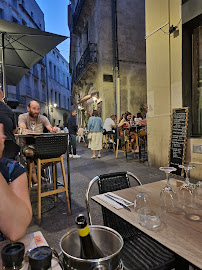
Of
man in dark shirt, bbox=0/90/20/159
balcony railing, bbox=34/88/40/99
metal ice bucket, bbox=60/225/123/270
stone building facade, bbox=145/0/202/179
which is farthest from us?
balcony railing, bbox=34/88/40/99

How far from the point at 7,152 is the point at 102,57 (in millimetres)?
11213

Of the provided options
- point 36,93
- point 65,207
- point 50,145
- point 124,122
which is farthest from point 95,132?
point 36,93

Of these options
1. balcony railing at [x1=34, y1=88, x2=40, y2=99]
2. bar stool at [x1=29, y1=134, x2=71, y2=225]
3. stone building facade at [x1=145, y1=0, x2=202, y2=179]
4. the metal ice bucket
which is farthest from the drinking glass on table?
balcony railing at [x1=34, y1=88, x2=40, y2=99]

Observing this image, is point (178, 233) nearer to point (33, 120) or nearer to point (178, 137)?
point (33, 120)

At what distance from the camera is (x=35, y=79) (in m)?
24.8

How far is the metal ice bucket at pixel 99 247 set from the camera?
503mm

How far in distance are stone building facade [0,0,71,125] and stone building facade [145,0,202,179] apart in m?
16.9

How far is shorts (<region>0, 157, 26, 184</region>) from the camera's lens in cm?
104

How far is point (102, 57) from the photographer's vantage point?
12.7m

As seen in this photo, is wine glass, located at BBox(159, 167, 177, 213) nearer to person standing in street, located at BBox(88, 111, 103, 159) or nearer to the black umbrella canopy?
the black umbrella canopy

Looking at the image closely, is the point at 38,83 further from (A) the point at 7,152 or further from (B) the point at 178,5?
(A) the point at 7,152

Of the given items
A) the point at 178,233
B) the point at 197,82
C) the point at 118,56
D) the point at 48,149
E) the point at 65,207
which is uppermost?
the point at 118,56

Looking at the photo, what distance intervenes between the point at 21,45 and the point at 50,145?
134 inches

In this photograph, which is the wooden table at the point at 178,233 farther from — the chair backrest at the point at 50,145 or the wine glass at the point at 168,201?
the chair backrest at the point at 50,145
